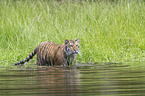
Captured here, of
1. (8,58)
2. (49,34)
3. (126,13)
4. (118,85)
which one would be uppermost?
(126,13)

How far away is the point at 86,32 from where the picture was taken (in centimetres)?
1079

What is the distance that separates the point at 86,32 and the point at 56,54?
237 centimetres

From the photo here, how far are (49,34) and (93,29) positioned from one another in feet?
4.80

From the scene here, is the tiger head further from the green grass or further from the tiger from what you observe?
the green grass

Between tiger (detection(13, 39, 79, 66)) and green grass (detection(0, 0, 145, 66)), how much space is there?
2.15ft

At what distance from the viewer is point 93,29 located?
11367 mm

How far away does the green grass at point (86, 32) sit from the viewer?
9.38 meters

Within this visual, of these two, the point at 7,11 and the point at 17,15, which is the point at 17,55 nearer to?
the point at 17,15

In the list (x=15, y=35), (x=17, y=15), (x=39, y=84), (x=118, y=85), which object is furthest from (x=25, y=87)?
(x=17, y=15)

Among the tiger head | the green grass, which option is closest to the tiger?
the tiger head

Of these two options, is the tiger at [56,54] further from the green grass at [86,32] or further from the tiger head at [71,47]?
the green grass at [86,32]

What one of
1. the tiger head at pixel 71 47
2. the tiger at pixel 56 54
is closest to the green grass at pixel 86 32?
the tiger at pixel 56 54

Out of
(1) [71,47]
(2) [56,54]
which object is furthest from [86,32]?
(1) [71,47]

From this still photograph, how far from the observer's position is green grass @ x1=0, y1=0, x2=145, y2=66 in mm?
9382
